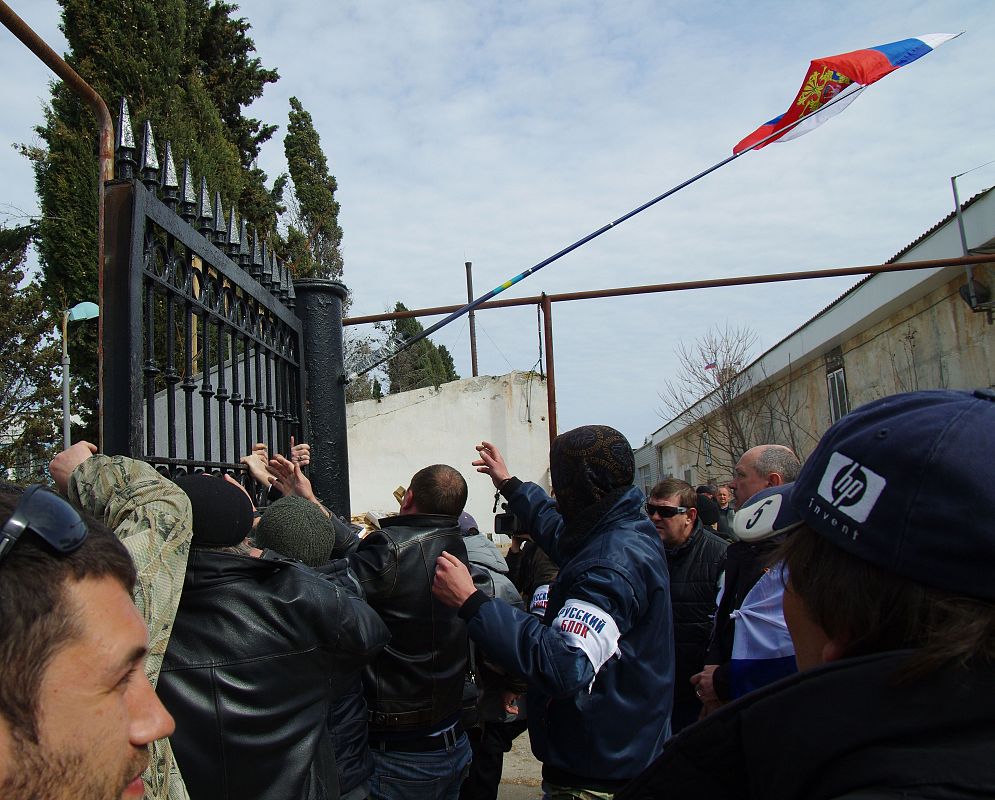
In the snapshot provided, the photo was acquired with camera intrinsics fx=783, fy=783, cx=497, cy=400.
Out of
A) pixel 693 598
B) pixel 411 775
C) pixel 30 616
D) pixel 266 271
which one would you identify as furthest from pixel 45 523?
pixel 693 598

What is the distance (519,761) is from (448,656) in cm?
287

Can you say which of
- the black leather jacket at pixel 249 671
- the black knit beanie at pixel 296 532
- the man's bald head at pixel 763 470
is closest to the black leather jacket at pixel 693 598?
the man's bald head at pixel 763 470

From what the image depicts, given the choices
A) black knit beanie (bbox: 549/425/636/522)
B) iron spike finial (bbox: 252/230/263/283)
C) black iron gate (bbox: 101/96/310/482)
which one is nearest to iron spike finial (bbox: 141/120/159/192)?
black iron gate (bbox: 101/96/310/482)

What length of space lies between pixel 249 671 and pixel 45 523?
139cm

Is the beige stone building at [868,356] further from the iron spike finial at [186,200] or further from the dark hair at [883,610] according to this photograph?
the dark hair at [883,610]

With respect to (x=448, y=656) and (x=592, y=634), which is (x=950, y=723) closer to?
(x=592, y=634)

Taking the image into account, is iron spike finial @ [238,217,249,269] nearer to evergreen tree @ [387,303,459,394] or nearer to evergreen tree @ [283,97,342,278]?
evergreen tree @ [283,97,342,278]

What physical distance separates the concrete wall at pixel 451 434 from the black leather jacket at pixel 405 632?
742 centimetres

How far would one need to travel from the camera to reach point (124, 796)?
3.38ft

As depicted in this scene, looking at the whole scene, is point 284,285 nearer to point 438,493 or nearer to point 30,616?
point 438,493

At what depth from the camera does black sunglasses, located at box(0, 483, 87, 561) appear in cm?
90

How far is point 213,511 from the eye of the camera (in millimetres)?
2137

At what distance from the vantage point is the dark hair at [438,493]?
341 cm

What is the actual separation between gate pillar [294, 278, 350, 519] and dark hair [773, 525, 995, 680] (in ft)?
10.9
